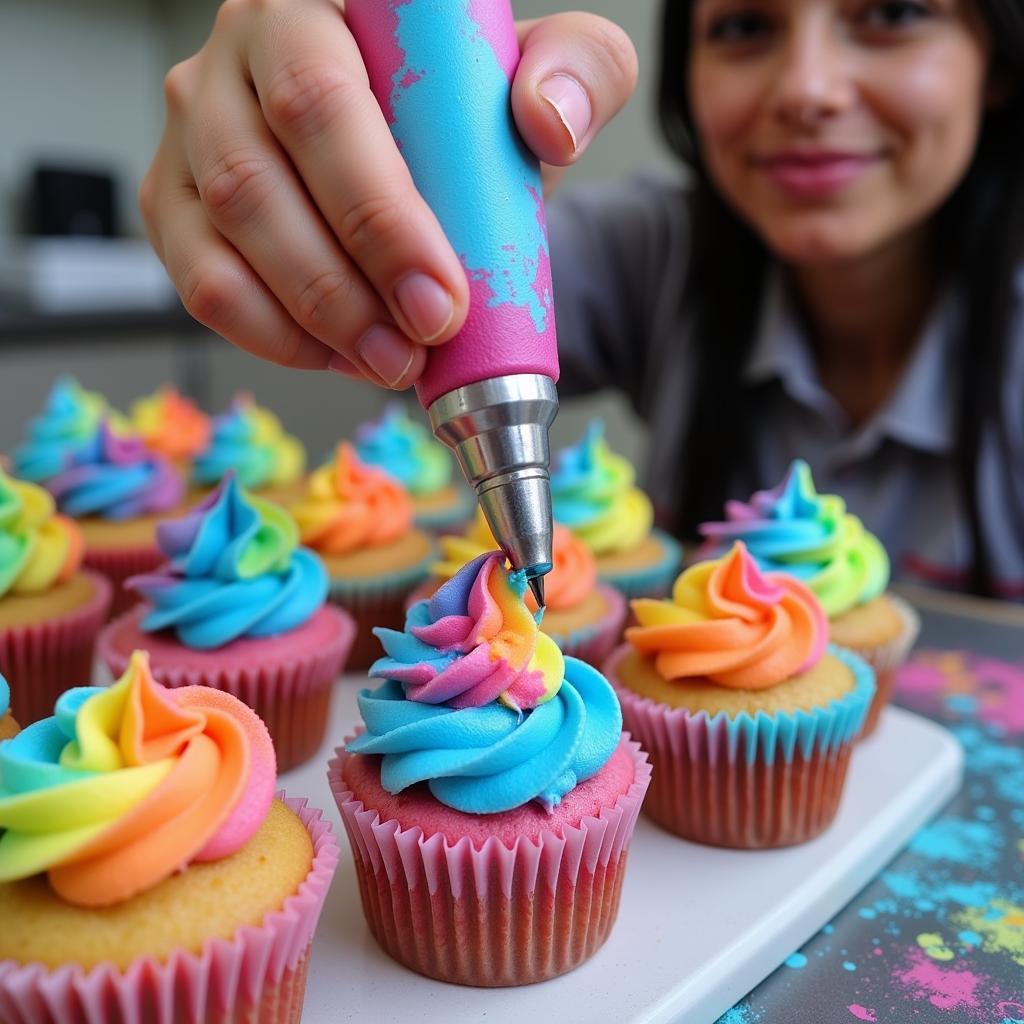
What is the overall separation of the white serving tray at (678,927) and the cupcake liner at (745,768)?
0.03m

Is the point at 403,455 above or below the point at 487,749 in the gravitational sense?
below

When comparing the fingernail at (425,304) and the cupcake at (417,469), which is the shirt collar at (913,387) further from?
the fingernail at (425,304)

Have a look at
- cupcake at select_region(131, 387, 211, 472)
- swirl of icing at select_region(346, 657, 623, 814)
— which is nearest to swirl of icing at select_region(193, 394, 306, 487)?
cupcake at select_region(131, 387, 211, 472)

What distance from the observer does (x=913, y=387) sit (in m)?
2.34

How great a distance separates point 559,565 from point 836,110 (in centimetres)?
106

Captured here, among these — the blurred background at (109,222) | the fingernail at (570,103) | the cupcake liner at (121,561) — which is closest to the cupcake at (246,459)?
the cupcake liner at (121,561)

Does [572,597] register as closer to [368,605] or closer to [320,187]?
[368,605]

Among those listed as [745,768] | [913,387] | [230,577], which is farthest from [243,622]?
[913,387]

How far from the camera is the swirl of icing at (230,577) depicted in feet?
4.76

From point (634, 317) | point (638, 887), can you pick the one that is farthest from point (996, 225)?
point (638, 887)

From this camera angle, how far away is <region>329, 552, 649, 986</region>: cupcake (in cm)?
105

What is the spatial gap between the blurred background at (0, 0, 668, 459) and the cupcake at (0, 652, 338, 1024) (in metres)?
3.73

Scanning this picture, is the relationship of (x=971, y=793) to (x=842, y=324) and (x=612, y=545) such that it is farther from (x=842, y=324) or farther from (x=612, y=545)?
(x=842, y=324)

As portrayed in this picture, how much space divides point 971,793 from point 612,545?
0.76m
